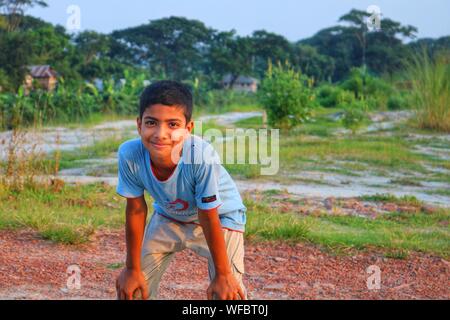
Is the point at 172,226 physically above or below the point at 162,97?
below

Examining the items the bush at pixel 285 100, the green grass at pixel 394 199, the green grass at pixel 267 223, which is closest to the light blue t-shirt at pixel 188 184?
the green grass at pixel 267 223

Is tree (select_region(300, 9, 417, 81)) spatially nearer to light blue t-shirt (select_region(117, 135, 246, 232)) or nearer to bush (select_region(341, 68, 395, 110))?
bush (select_region(341, 68, 395, 110))

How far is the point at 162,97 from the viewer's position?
99.0 inches

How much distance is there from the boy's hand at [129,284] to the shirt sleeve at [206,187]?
396 mm

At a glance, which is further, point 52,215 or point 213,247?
point 52,215

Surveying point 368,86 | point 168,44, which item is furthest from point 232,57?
point 368,86

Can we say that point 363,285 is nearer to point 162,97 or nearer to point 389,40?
point 162,97

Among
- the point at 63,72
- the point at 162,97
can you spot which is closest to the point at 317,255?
the point at 162,97

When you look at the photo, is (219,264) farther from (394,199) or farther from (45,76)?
(45,76)

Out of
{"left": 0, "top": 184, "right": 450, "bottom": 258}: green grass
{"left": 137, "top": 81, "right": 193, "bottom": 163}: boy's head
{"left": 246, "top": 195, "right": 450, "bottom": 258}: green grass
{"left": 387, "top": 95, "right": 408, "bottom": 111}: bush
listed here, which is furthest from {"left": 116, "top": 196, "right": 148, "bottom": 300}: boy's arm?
{"left": 387, "top": 95, "right": 408, "bottom": 111}: bush

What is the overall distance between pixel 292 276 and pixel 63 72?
20995 millimetres

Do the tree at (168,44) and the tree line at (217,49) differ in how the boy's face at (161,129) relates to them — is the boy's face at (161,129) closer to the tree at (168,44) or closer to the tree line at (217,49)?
the tree line at (217,49)

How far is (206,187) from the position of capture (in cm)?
255

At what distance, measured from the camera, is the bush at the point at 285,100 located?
12.7 metres
